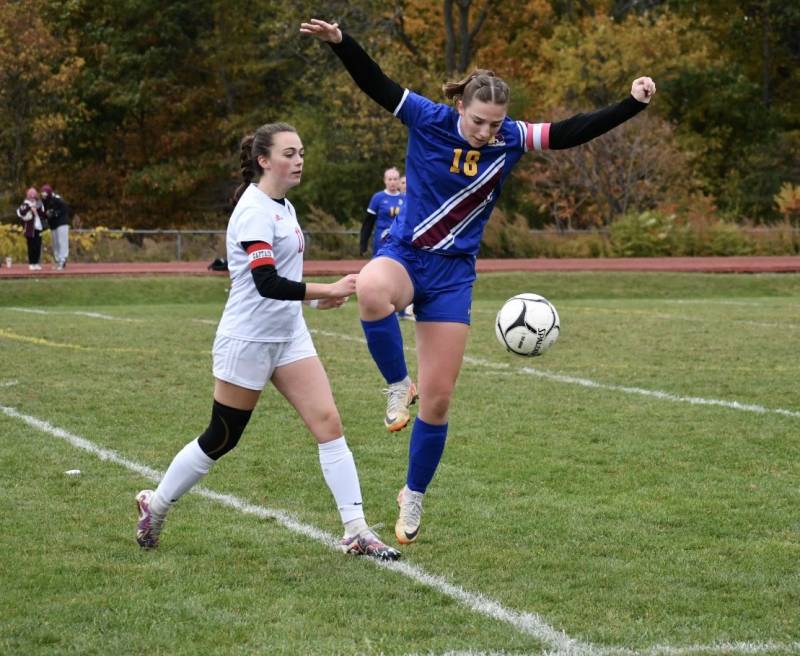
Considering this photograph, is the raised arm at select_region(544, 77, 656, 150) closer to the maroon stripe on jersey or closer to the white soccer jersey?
the maroon stripe on jersey

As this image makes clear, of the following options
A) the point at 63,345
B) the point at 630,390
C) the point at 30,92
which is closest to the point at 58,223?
the point at 63,345

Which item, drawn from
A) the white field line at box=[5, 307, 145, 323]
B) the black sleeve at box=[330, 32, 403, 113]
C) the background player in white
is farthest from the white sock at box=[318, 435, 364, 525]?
the white field line at box=[5, 307, 145, 323]

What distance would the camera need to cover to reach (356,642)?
467cm

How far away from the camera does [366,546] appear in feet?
19.5

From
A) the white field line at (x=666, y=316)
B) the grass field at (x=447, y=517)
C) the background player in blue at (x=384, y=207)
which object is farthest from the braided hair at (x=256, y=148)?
the background player in blue at (x=384, y=207)

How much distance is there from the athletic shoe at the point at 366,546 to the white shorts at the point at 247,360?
86 centimetres

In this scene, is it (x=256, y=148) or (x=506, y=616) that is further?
(x=256, y=148)

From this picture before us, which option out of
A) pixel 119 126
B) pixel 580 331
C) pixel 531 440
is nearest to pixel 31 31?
pixel 119 126

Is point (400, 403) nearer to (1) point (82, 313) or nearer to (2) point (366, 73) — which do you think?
(2) point (366, 73)

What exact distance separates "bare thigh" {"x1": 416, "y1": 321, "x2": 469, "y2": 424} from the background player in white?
1.62 ft

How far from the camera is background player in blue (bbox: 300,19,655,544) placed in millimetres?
6109

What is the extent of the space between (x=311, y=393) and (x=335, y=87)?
125 ft

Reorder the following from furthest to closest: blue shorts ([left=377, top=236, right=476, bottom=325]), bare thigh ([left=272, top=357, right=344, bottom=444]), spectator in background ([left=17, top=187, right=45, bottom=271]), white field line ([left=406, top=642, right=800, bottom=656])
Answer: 1. spectator in background ([left=17, top=187, right=45, bottom=271])
2. blue shorts ([left=377, top=236, right=476, bottom=325])
3. bare thigh ([left=272, top=357, right=344, bottom=444])
4. white field line ([left=406, top=642, right=800, bottom=656])

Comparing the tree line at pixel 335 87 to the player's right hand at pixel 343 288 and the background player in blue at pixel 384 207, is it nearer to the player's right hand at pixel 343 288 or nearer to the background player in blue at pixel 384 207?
the background player in blue at pixel 384 207
